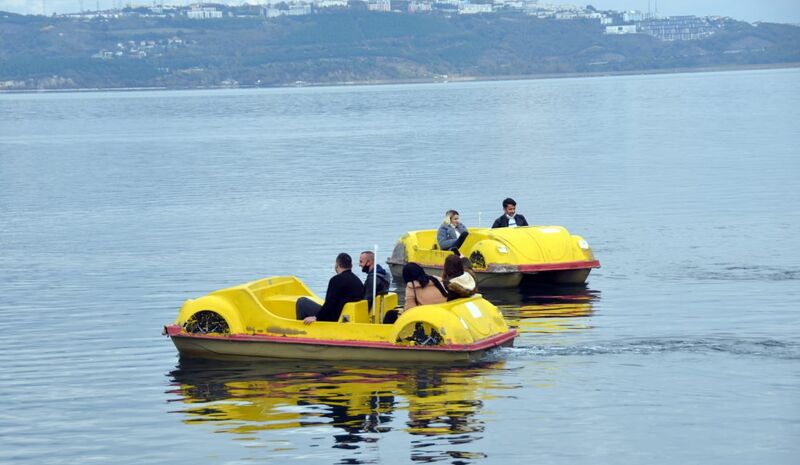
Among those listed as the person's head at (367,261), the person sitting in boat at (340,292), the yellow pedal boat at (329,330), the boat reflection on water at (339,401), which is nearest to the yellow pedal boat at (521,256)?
the yellow pedal boat at (329,330)

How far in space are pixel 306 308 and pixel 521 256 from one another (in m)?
7.11

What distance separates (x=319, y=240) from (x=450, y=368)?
58.7 feet

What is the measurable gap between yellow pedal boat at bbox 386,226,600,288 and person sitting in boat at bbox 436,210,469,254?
0.13m

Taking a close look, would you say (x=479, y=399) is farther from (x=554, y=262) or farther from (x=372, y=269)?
(x=554, y=262)

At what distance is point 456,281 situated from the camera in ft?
65.4

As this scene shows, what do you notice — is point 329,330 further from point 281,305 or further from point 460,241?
point 460,241

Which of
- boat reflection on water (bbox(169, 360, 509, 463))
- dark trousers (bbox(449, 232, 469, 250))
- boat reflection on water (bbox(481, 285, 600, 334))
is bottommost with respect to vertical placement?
boat reflection on water (bbox(481, 285, 600, 334))

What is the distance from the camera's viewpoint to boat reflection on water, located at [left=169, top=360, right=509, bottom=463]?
1636cm

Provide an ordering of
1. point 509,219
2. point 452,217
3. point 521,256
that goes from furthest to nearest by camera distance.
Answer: point 509,219
point 452,217
point 521,256

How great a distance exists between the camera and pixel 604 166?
6425 cm

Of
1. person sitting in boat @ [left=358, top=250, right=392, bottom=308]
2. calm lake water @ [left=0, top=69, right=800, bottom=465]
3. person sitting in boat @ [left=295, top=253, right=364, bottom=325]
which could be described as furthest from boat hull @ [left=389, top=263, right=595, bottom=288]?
person sitting in boat @ [left=295, top=253, right=364, bottom=325]

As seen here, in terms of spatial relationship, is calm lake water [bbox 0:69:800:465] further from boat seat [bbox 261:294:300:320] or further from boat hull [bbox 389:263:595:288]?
boat seat [bbox 261:294:300:320]

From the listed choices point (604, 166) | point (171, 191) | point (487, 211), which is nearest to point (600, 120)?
point (604, 166)

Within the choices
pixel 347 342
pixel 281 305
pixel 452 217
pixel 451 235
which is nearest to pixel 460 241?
pixel 451 235
